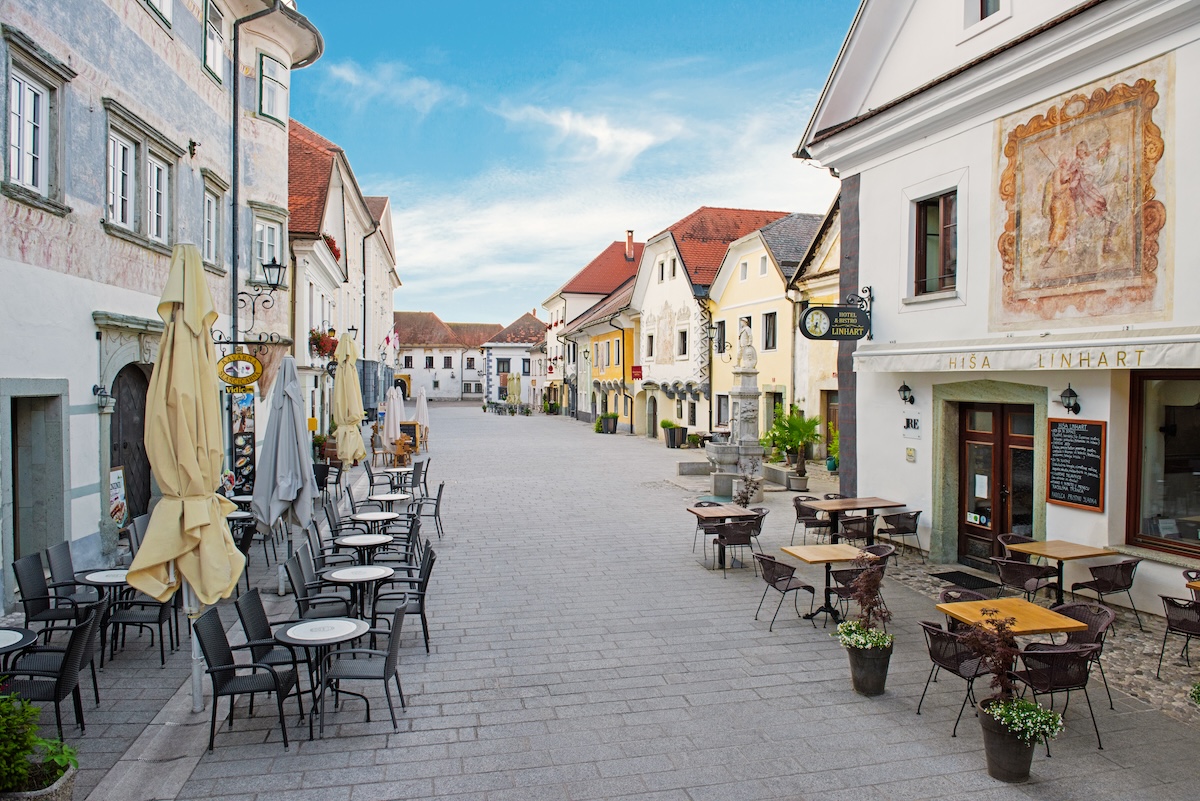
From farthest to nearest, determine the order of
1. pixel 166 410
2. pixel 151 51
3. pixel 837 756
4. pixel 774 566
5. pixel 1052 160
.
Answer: pixel 151 51 < pixel 1052 160 < pixel 774 566 < pixel 166 410 < pixel 837 756

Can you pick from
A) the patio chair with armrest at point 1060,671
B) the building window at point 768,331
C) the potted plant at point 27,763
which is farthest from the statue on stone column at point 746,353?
the potted plant at point 27,763

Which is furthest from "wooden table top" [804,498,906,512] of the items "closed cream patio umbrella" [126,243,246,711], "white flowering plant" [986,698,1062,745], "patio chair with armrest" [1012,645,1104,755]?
"closed cream patio umbrella" [126,243,246,711]

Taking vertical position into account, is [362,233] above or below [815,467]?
above

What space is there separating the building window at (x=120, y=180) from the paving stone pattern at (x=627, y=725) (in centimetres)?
581

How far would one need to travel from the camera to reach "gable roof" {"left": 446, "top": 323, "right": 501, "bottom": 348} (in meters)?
93.9

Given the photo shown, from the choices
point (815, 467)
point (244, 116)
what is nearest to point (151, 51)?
point (244, 116)

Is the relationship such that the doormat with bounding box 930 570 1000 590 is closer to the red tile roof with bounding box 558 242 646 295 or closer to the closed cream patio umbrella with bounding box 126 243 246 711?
the closed cream patio umbrella with bounding box 126 243 246 711

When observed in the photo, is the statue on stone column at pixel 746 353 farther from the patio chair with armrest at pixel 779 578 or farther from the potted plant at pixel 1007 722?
the potted plant at pixel 1007 722

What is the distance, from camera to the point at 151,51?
36.9 ft

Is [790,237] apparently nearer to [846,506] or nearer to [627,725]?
[846,506]

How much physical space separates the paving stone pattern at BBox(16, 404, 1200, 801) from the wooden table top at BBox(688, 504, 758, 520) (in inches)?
59.5

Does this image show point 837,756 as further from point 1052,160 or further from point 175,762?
point 1052,160

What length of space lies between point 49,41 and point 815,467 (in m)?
20.1

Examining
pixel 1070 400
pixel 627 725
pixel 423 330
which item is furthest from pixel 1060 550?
pixel 423 330
